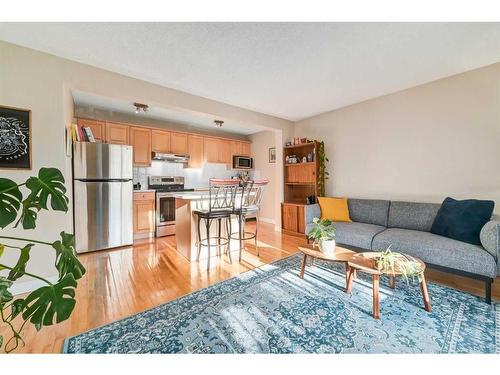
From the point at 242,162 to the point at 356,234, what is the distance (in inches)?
139

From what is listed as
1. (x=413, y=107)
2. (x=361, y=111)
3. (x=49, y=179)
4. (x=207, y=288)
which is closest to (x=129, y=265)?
(x=207, y=288)

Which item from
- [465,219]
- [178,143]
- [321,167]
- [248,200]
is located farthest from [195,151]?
[465,219]

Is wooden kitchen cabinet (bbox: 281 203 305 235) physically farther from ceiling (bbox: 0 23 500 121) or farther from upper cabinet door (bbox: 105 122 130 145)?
upper cabinet door (bbox: 105 122 130 145)

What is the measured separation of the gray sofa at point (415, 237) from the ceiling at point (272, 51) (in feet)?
5.60

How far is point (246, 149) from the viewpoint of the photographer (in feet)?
19.5

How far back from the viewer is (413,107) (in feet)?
10.1

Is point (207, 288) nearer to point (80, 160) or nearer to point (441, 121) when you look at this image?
point (80, 160)

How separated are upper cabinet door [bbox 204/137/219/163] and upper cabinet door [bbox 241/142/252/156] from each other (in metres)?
0.81

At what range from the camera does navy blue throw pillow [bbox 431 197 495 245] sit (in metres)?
2.20

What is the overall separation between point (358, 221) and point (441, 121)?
5.62 feet

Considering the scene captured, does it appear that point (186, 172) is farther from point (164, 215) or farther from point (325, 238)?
point (325, 238)

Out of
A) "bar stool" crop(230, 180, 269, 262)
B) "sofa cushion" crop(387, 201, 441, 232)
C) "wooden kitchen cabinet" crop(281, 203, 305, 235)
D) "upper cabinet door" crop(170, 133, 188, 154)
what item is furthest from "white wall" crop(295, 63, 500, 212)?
"upper cabinet door" crop(170, 133, 188, 154)

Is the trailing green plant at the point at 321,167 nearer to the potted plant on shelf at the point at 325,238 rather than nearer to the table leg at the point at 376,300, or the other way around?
the potted plant on shelf at the point at 325,238

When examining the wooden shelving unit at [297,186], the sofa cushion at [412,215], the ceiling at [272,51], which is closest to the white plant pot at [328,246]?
the sofa cushion at [412,215]
